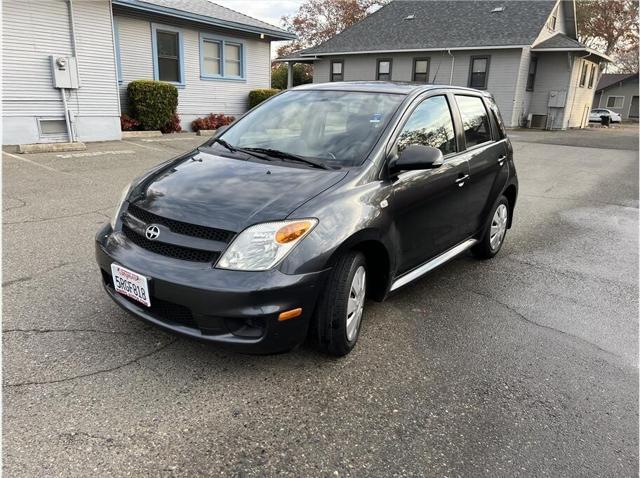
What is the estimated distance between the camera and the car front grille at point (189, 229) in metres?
2.72

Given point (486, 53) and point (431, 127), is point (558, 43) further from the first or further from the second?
point (431, 127)

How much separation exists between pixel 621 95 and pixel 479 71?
3584cm

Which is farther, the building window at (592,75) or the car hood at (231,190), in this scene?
the building window at (592,75)

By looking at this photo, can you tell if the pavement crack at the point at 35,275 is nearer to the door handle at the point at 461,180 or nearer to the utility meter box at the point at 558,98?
the door handle at the point at 461,180

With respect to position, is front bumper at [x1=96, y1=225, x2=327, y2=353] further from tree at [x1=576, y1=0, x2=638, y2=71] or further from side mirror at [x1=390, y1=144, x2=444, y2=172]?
tree at [x1=576, y1=0, x2=638, y2=71]

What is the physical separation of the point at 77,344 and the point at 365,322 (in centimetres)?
197

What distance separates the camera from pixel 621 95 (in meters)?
51.5

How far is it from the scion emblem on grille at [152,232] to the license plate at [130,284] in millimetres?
224

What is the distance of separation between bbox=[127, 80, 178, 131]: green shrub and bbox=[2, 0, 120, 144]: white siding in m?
1.29

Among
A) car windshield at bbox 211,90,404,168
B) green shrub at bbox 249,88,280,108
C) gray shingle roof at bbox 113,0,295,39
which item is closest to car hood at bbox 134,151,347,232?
car windshield at bbox 211,90,404,168

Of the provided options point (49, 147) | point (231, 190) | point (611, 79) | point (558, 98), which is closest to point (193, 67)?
point (49, 147)

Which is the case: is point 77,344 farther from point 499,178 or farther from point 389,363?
point 499,178

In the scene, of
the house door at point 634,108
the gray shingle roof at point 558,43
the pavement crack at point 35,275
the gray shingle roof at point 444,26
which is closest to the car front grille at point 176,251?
the pavement crack at point 35,275

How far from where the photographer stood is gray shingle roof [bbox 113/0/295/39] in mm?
13370
